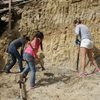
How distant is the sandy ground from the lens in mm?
3434

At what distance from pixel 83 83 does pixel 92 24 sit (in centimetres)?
287

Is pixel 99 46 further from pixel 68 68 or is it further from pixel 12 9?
pixel 12 9

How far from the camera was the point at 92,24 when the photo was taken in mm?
5863

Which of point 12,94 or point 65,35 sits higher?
point 65,35

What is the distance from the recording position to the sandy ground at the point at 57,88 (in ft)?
11.3

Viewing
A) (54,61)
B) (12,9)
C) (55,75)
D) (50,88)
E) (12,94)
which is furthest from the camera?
(12,9)

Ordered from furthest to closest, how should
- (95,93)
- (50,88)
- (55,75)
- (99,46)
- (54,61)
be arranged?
(54,61) < (99,46) < (55,75) < (50,88) < (95,93)

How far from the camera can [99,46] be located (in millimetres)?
5527

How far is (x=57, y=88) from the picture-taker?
3.99 metres

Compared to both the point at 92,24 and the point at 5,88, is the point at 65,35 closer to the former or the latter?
the point at 92,24

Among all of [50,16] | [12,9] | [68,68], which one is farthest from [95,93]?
[12,9]

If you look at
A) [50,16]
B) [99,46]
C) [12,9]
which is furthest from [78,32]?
[12,9]

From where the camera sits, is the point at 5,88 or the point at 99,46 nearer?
A: the point at 5,88

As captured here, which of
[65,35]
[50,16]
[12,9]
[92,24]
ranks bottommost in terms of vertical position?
[65,35]
